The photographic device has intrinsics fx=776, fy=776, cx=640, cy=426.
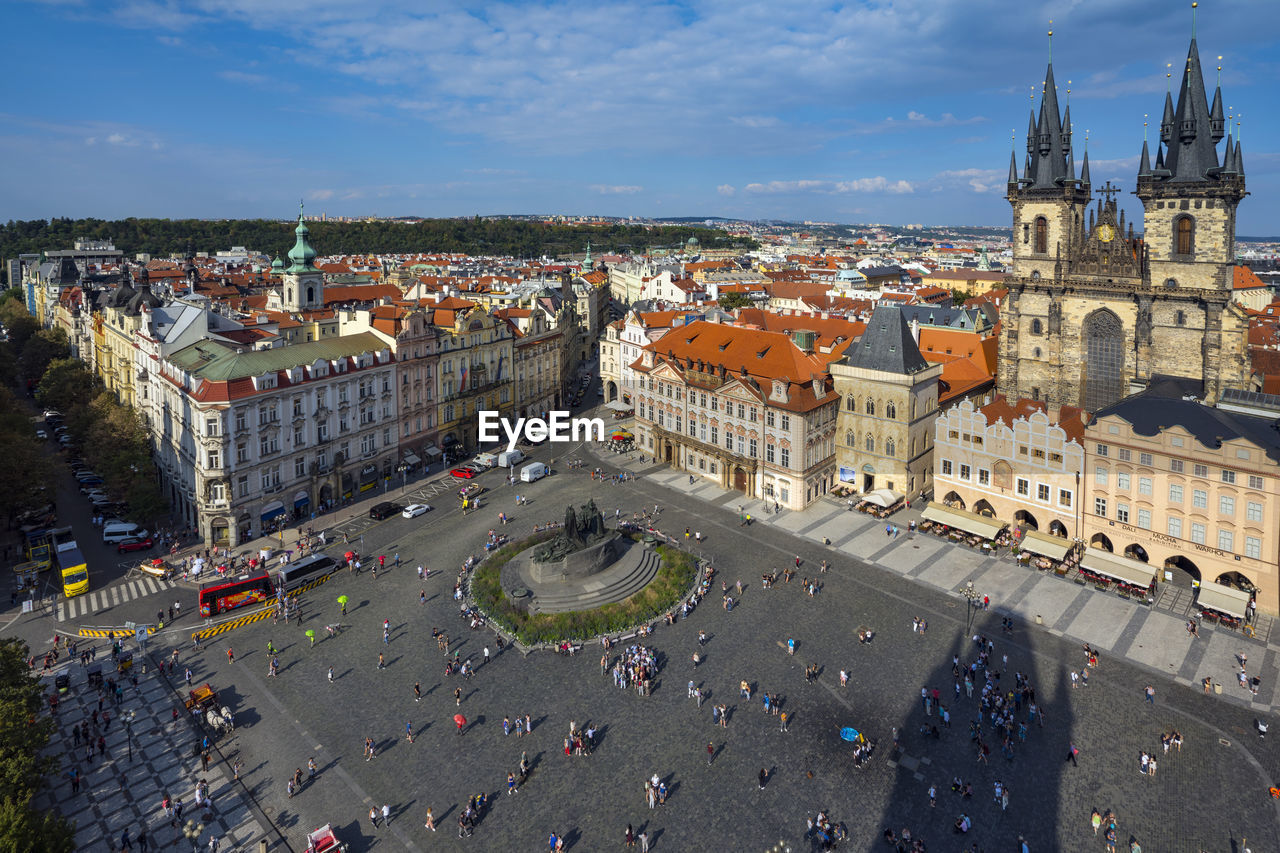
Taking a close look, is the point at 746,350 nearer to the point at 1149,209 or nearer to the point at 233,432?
the point at 1149,209

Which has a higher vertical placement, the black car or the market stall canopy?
the market stall canopy

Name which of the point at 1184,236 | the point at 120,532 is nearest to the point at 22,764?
the point at 120,532

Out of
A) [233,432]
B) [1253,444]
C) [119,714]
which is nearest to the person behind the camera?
[119,714]

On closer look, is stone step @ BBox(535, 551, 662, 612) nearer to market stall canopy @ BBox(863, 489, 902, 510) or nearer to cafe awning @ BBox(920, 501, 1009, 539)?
market stall canopy @ BBox(863, 489, 902, 510)

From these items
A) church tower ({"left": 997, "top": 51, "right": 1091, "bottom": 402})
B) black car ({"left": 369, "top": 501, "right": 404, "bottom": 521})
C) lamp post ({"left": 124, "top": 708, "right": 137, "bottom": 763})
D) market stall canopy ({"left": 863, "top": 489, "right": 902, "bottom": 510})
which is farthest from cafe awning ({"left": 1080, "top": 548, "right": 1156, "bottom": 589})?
lamp post ({"left": 124, "top": 708, "right": 137, "bottom": 763})

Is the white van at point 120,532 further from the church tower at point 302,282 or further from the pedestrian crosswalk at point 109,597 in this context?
the church tower at point 302,282

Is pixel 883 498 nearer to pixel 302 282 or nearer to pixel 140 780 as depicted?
pixel 140 780

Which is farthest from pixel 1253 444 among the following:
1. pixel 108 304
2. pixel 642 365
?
pixel 108 304

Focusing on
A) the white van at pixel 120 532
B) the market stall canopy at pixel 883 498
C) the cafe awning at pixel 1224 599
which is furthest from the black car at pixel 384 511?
the cafe awning at pixel 1224 599
